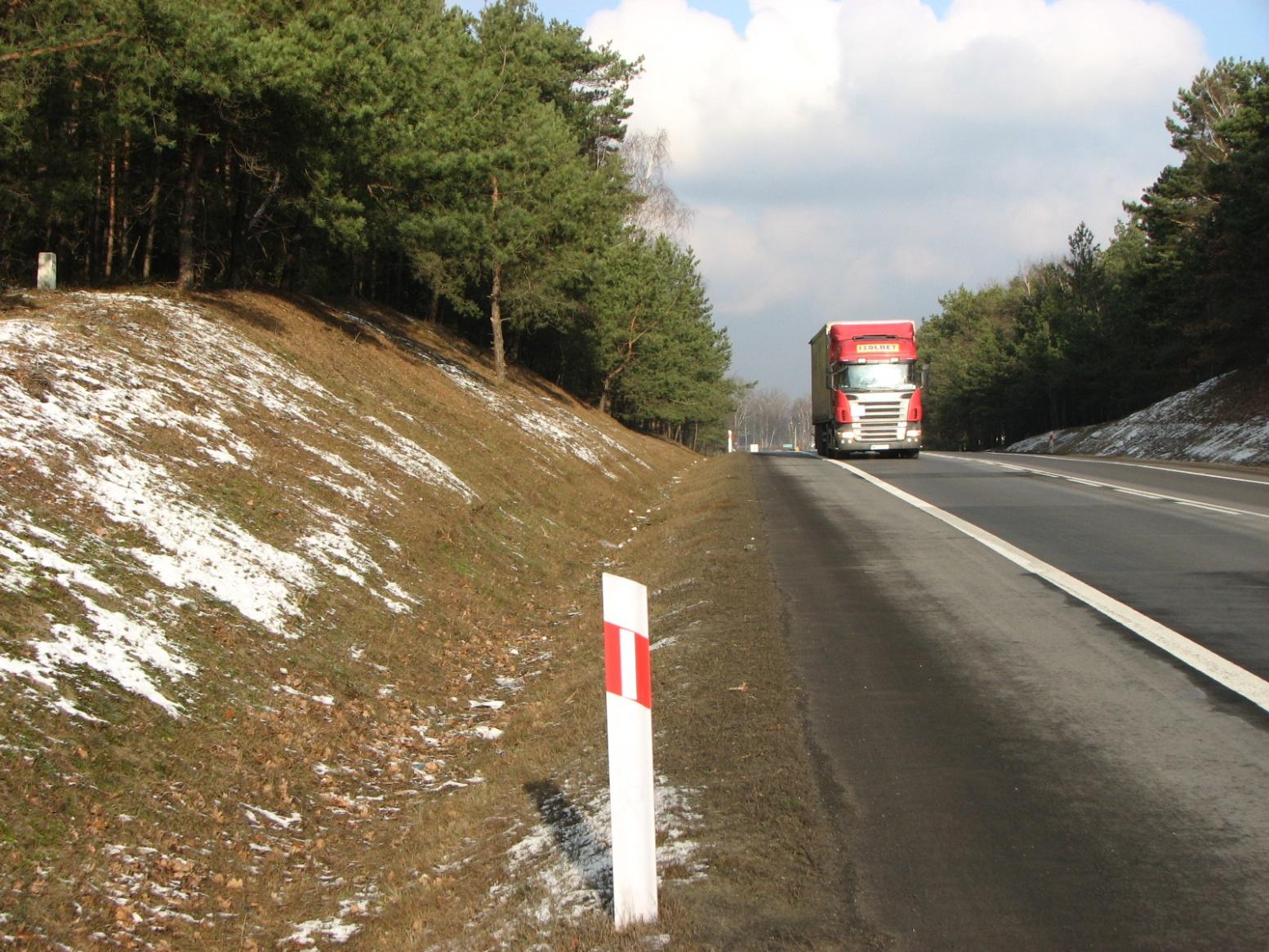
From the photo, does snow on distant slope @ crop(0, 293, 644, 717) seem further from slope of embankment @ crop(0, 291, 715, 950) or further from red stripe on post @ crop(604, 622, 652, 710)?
red stripe on post @ crop(604, 622, 652, 710)

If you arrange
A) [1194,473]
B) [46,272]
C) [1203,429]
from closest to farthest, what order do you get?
1. [46,272]
2. [1194,473]
3. [1203,429]

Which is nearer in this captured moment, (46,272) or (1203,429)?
(46,272)

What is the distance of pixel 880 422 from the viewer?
36375 mm

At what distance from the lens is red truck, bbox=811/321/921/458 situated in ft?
119

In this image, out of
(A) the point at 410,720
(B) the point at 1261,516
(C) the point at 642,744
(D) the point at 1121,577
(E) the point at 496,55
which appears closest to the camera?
(C) the point at 642,744

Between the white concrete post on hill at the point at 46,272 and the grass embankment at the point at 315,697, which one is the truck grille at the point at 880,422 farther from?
the white concrete post on hill at the point at 46,272

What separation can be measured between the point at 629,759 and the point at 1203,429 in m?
45.8

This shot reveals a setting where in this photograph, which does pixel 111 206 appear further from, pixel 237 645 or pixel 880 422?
pixel 880 422

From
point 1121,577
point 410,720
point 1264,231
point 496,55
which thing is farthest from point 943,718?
point 1264,231

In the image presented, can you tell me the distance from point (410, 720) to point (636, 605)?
4.39 m

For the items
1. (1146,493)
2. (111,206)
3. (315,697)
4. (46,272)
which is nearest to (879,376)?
(1146,493)

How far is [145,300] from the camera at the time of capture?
1814 centimetres

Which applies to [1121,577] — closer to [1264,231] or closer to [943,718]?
[943,718]

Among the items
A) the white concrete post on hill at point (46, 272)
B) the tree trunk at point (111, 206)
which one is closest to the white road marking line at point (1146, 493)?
the white concrete post on hill at point (46, 272)
